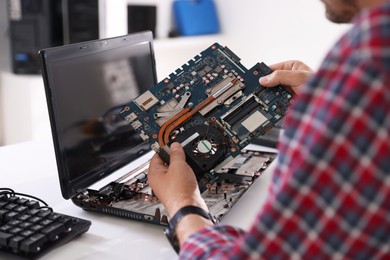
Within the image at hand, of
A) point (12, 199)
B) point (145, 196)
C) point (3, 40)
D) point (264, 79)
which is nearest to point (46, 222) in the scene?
point (12, 199)

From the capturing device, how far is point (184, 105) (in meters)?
1.20

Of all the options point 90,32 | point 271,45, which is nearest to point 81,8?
point 90,32

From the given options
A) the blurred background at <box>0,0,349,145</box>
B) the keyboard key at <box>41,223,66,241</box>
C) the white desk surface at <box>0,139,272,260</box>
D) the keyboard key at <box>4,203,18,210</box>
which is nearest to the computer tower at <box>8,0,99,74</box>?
the blurred background at <box>0,0,349,145</box>

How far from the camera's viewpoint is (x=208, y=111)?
1.18m

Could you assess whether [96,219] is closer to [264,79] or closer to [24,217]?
[24,217]

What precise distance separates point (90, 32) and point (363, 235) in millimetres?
2921

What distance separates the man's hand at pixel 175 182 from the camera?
92 cm

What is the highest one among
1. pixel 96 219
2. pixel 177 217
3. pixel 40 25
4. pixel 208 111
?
pixel 40 25

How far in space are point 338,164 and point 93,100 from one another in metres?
0.81

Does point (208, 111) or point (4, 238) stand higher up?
point (208, 111)

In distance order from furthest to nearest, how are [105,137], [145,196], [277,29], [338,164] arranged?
[277,29] → [105,137] → [145,196] → [338,164]

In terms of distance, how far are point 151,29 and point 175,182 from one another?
286cm

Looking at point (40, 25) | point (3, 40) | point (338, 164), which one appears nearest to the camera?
A: point (338, 164)

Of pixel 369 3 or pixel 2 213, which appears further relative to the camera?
pixel 2 213
